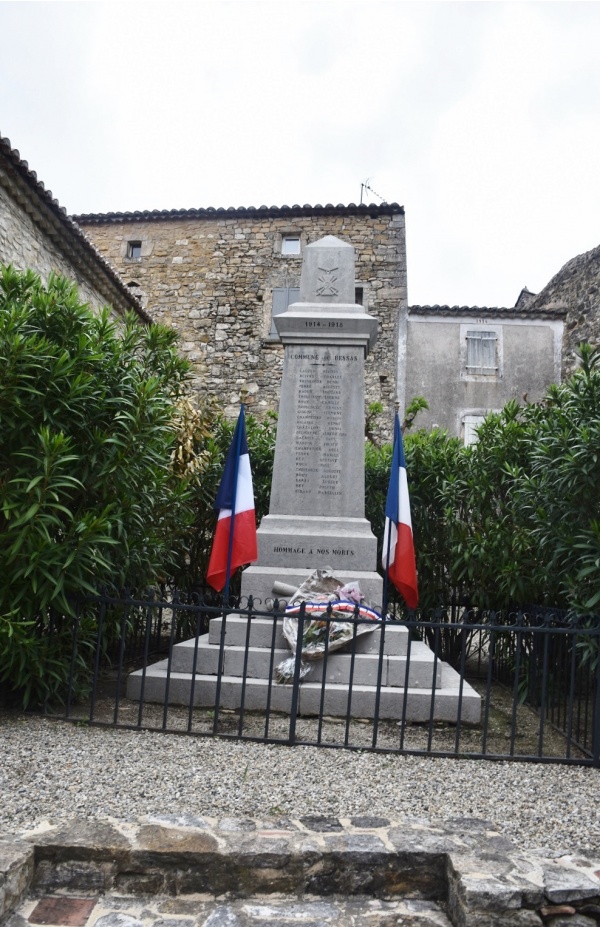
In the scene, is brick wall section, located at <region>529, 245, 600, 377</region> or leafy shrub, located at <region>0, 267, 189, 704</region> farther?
brick wall section, located at <region>529, 245, 600, 377</region>

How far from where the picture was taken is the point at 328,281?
6.96 meters

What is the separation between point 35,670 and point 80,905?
2376mm

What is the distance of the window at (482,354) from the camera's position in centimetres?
1802

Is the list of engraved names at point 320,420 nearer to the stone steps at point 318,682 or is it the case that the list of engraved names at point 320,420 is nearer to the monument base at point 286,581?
the monument base at point 286,581

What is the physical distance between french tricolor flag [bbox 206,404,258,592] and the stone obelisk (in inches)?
15.7

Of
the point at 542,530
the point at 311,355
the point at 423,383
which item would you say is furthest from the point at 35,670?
the point at 423,383

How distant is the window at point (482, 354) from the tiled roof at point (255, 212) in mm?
3786

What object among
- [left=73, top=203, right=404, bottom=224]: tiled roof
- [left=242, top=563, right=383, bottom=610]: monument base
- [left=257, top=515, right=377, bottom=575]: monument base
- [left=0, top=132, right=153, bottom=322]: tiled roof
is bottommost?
[left=242, top=563, right=383, bottom=610]: monument base

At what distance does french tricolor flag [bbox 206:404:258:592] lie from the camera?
224 inches

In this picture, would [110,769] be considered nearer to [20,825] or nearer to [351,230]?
[20,825]

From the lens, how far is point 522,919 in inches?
91.8

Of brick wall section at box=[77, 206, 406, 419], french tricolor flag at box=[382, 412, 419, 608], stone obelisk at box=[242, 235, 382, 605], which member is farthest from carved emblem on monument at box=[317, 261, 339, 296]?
brick wall section at box=[77, 206, 406, 419]

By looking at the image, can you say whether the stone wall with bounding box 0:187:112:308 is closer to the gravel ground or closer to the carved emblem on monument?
the carved emblem on monument

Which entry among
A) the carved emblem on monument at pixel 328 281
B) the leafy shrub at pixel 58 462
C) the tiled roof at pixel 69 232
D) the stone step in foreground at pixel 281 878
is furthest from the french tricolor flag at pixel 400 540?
the tiled roof at pixel 69 232
